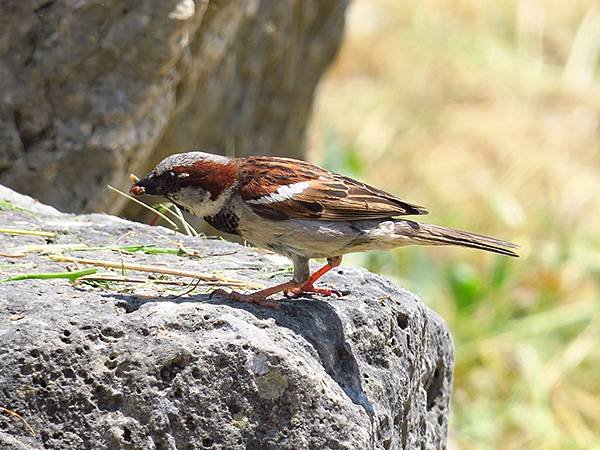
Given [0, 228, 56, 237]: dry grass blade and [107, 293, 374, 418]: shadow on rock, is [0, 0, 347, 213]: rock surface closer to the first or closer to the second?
[0, 228, 56, 237]: dry grass blade

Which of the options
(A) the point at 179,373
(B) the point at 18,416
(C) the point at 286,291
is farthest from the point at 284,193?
(B) the point at 18,416

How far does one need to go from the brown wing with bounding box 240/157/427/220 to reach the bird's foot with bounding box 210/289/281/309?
368 mm

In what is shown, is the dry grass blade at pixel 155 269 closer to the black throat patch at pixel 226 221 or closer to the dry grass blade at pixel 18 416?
the black throat patch at pixel 226 221

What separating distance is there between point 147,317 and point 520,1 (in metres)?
9.92

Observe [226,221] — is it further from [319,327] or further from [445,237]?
[445,237]

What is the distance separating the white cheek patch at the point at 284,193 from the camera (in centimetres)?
387

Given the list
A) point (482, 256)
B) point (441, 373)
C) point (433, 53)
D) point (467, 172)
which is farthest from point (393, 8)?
point (441, 373)

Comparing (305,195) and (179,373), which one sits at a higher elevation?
(305,195)

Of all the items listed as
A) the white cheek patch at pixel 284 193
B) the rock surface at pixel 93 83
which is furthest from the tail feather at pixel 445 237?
the rock surface at pixel 93 83

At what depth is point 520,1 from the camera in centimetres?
1238

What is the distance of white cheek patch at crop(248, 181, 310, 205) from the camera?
3865 millimetres

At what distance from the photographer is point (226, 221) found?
3.94m

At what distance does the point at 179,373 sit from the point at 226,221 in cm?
88

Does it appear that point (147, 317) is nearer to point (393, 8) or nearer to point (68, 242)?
point (68, 242)
